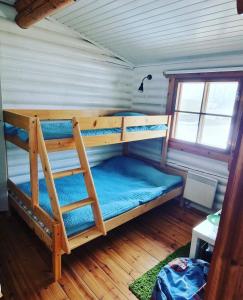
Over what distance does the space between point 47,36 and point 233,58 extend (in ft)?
7.84

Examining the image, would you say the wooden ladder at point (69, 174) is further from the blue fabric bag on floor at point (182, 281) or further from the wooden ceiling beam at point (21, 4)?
the wooden ceiling beam at point (21, 4)

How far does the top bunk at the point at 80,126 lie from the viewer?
6.97ft

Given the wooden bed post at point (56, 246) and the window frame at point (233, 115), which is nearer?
the wooden bed post at point (56, 246)

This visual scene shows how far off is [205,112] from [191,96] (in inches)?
14.3

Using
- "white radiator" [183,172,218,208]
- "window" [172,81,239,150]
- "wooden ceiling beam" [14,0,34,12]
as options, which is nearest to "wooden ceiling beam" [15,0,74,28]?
"wooden ceiling beam" [14,0,34,12]

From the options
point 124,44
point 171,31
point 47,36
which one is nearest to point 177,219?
point 171,31

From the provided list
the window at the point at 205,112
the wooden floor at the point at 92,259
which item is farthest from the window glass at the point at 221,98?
the wooden floor at the point at 92,259

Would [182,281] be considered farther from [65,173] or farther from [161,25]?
[161,25]

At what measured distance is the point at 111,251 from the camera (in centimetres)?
233

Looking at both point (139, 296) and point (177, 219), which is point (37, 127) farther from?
point (177, 219)

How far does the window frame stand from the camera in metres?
2.72

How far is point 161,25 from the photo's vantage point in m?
2.43

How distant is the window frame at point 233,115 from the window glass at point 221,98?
0.10 meters

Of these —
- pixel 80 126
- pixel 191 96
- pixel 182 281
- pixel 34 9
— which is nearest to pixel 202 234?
pixel 182 281
